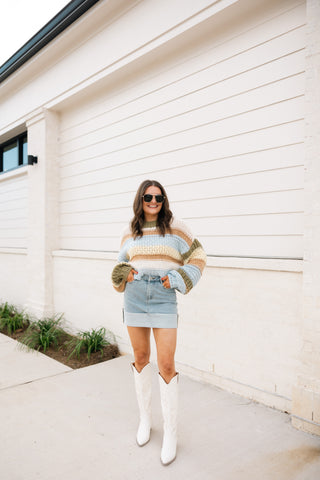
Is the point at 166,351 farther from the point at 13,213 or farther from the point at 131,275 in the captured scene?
the point at 13,213

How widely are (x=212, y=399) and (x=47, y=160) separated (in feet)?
14.4

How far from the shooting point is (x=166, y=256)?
2.24 metres

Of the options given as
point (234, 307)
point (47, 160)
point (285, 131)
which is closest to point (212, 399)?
point (234, 307)

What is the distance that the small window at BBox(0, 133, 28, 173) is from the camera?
22.8 ft

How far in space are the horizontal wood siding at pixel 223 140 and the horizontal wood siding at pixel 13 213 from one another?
2.40 metres

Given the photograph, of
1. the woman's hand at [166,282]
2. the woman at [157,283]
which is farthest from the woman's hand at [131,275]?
the woman's hand at [166,282]

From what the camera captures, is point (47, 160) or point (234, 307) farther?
point (47, 160)

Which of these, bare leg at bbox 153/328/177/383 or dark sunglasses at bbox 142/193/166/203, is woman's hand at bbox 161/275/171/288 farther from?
dark sunglasses at bbox 142/193/166/203

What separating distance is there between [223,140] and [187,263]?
1.59 m

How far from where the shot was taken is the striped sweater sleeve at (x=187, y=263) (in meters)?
2.12

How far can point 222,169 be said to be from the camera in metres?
3.31

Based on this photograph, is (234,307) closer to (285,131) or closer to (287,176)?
(287,176)

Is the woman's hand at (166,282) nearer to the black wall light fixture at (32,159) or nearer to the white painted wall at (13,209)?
the black wall light fixture at (32,159)

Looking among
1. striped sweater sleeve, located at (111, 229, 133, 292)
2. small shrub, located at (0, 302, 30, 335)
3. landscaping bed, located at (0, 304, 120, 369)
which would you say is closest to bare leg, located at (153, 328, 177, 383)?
striped sweater sleeve, located at (111, 229, 133, 292)
